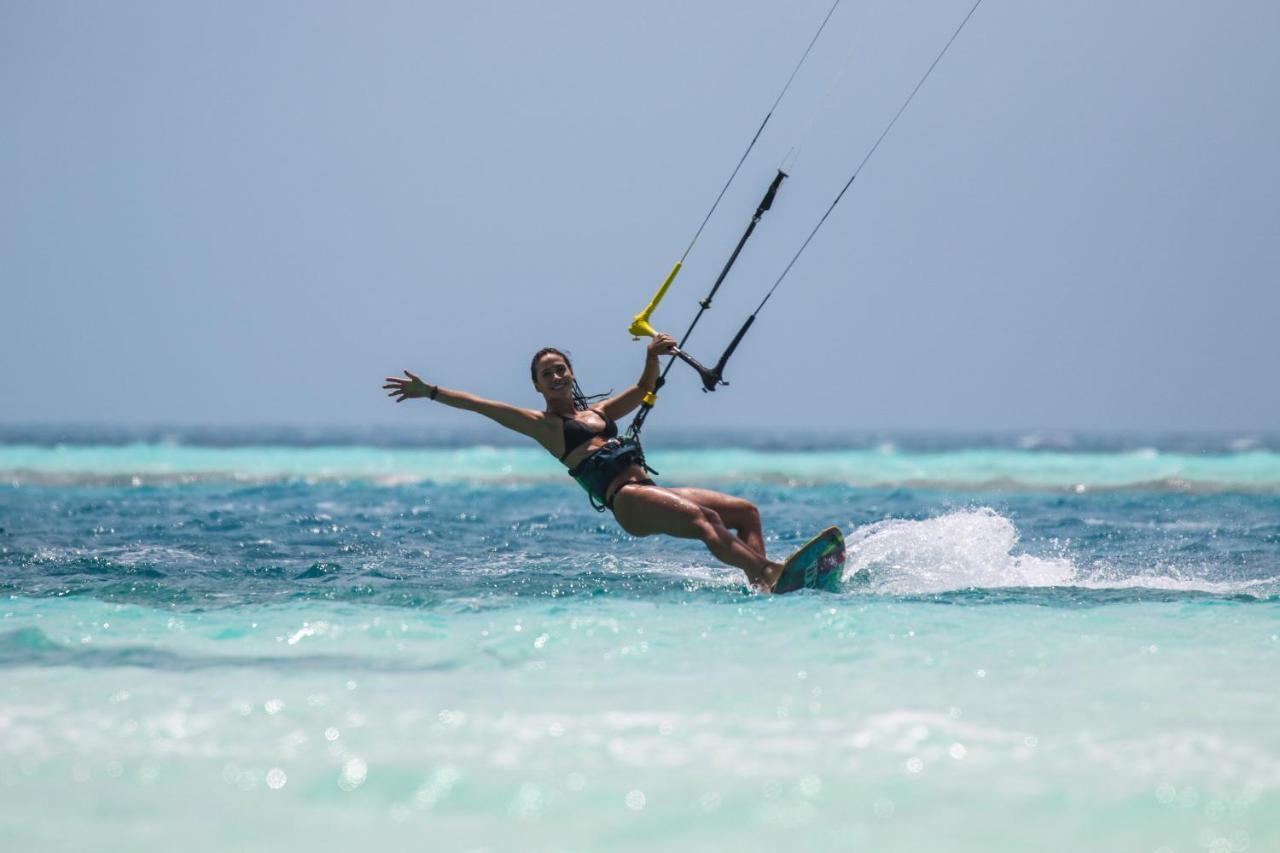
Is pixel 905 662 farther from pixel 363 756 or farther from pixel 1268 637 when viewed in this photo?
pixel 363 756

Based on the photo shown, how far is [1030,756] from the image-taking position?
15.5ft

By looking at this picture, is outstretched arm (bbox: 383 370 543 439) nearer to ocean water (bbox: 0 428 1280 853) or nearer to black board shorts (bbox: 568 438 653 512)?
black board shorts (bbox: 568 438 653 512)

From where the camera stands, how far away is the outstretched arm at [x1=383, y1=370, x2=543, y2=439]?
8.10 m

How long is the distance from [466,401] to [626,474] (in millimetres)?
1367

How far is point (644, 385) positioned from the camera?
934 centimetres

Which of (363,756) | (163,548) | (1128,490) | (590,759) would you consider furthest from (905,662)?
(1128,490)

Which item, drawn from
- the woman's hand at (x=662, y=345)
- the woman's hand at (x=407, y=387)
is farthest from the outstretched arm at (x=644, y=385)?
the woman's hand at (x=407, y=387)

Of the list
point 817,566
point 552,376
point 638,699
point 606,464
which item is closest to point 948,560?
point 817,566

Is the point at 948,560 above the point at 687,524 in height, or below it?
below

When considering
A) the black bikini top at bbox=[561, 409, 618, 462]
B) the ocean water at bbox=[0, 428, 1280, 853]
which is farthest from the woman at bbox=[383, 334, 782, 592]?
the ocean water at bbox=[0, 428, 1280, 853]

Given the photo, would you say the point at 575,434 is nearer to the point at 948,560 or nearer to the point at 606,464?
the point at 606,464

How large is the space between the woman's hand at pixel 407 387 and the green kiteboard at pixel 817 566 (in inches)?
106

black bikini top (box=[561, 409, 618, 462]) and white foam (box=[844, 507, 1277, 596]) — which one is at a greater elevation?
black bikini top (box=[561, 409, 618, 462])

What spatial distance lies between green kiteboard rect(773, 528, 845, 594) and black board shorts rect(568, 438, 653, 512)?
1264mm
